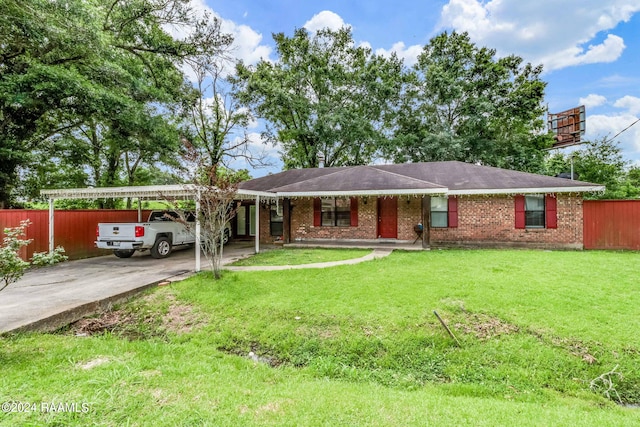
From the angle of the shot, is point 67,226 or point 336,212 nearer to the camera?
point 67,226

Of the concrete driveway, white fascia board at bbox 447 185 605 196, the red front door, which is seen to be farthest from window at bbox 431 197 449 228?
the concrete driveway

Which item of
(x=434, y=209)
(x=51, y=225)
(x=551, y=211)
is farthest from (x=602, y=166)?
(x=51, y=225)

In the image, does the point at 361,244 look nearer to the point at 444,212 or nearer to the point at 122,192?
the point at 444,212

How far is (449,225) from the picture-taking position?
1243cm

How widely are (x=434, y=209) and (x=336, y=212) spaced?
4112mm

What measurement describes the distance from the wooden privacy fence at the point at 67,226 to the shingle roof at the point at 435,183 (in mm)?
6916

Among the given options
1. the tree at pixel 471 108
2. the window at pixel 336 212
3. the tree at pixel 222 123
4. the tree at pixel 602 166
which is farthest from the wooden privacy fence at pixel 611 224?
the tree at pixel 222 123

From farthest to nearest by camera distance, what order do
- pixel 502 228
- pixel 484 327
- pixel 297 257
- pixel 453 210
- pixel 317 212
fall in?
pixel 317 212
pixel 453 210
pixel 502 228
pixel 297 257
pixel 484 327

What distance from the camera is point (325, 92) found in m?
24.6

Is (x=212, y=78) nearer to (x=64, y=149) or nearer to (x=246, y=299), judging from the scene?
(x=64, y=149)

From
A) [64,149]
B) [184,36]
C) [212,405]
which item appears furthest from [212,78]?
[212,405]

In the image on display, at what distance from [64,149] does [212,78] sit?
36.0 ft

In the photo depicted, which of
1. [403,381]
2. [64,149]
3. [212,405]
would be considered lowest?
[403,381]

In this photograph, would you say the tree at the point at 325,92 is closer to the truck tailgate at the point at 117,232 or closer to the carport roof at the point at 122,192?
the carport roof at the point at 122,192
